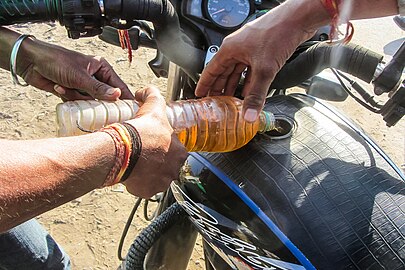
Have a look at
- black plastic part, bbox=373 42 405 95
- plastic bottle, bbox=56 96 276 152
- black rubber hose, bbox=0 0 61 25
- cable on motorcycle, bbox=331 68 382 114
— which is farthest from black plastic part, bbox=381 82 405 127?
black rubber hose, bbox=0 0 61 25

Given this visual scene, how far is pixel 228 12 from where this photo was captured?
3.80 feet

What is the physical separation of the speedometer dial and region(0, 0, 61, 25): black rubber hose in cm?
33

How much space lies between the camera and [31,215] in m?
0.80

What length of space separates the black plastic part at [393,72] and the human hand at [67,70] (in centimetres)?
52

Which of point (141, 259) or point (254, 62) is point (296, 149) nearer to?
point (254, 62)

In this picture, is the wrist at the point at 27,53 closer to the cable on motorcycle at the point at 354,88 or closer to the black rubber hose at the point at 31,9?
the black rubber hose at the point at 31,9

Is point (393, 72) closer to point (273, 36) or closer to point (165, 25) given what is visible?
point (273, 36)

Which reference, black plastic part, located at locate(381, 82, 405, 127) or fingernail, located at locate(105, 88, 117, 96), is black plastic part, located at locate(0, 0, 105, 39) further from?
black plastic part, located at locate(381, 82, 405, 127)

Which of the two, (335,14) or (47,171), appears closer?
(47,171)

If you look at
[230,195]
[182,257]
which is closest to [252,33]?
[230,195]

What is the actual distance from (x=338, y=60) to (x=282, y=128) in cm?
19

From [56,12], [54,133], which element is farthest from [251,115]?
[54,133]

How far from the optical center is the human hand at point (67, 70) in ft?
3.76

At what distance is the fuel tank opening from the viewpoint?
1.08 metres
